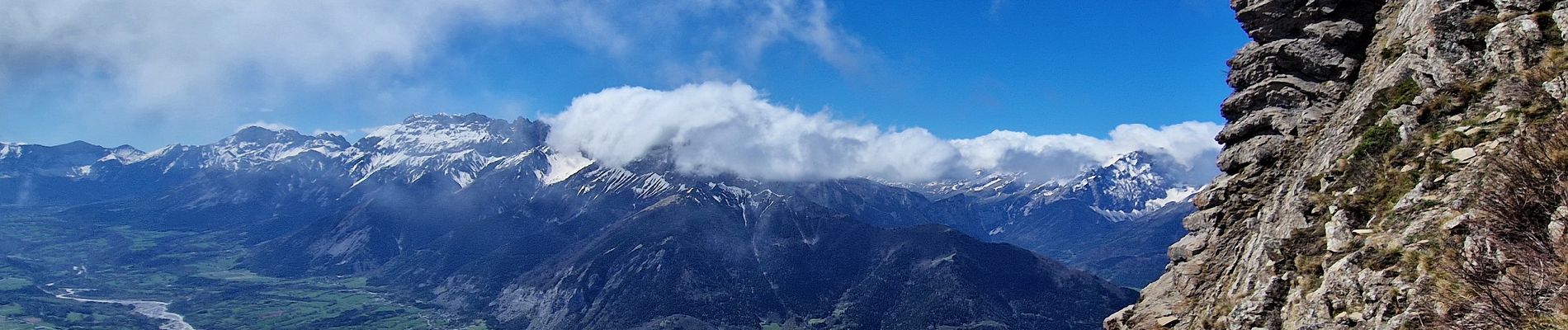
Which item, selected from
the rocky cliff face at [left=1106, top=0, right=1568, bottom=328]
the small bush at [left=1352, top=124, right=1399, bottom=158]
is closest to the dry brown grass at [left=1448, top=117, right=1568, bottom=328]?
the rocky cliff face at [left=1106, top=0, right=1568, bottom=328]

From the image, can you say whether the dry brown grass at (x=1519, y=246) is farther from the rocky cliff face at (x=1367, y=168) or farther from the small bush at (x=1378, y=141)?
the small bush at (x=1378, y=141)

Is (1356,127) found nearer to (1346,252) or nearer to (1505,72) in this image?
(1505,72)

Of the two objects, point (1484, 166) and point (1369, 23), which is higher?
point (1369, 23)

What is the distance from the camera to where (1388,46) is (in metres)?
33.3

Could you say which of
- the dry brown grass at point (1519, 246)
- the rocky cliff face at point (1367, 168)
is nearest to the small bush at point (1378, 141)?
A: the rocky cliff face at point (1367, 168)

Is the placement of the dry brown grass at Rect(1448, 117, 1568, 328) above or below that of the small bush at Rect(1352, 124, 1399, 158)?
below

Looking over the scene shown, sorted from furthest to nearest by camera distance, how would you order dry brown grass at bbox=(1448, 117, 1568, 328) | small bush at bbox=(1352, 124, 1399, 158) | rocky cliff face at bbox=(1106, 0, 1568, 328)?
small bush at bbox=(1352, 124, 1399, 158) → rocky cliff face at bbox=(1106, 0, 1568, 328) → dry brown grass at bbox=(1448, 117, 1568, 328)

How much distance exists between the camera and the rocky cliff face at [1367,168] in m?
21.0

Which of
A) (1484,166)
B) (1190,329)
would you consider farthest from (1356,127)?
(1190,329)

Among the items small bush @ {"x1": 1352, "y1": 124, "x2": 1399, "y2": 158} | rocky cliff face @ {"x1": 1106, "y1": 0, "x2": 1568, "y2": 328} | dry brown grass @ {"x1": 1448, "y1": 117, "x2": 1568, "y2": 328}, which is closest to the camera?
dry brown grass @ {"x1": 1448, "y1": 117, "x2": 1568, "y2": 328}

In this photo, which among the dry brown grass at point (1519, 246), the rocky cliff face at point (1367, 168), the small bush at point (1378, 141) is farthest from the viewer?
the small bush at point (1378, 141)

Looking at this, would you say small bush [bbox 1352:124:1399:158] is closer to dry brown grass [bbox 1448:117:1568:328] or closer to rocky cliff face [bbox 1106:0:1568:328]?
rocky cliff face [bbox 1106:0:1568:328]

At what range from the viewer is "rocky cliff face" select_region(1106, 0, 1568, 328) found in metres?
21.0

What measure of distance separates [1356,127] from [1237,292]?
324 inches
